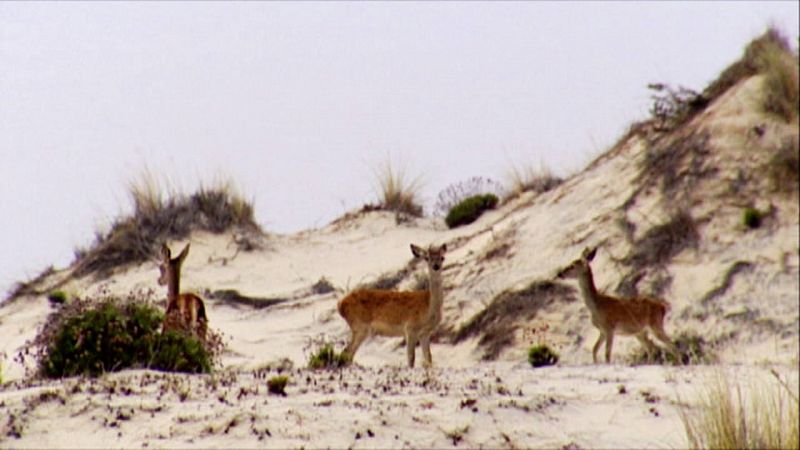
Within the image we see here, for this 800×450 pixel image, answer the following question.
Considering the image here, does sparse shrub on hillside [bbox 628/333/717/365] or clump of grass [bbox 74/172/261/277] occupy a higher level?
clump of grass [bbox 74/172/261/277]

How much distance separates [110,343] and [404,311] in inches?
144

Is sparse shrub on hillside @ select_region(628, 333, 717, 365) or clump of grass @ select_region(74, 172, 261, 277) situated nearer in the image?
sparse shrub on hillside @ select_region(628, 333, 717, 365)

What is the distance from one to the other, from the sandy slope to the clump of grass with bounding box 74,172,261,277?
0.46m

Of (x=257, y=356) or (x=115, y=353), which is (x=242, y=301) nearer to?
(x=257, y=356)

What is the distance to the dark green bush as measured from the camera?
27.2 meters

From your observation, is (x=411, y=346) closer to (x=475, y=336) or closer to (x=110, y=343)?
(x=110, y=343)

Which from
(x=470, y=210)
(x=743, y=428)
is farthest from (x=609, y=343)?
(x=470, y=210)

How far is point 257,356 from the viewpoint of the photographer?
20.4m

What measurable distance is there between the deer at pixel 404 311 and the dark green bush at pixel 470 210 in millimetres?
10064

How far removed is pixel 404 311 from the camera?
1681 centimetres

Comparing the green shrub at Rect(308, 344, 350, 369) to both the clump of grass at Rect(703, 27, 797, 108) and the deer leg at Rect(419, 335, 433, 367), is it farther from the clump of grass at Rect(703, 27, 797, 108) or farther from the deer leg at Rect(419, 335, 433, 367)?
the clump of grass at Rect(703, 27, 797, 108)

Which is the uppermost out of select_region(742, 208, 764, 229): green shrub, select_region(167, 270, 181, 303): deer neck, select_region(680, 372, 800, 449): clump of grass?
select_region(742, 208, 764, 229): green shrub

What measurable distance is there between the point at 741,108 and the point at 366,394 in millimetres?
11585

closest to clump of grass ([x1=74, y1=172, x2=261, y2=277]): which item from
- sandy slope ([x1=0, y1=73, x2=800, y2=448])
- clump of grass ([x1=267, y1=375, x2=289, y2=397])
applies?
sandy slope ([x1=0, y1=73, x2=800, y2=448])
